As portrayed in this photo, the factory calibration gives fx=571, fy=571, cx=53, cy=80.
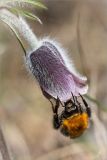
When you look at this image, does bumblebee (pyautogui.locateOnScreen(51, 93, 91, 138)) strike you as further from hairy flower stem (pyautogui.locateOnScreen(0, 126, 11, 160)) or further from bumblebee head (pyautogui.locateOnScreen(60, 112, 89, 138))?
hairy flower stem (pyautogui.locateOnScreen(0, 126, 11, 160))

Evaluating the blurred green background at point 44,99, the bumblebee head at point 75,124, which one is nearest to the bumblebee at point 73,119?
the bumblebee head at point 75,124

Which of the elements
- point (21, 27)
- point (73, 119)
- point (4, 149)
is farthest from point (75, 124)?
point (21, 27)

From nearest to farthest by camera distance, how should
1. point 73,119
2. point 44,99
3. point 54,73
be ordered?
Result: point 73,119 → point 54,73 → point 44,99

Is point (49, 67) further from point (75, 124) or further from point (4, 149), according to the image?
point (4, 149)

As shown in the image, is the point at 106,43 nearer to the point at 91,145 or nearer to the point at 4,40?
the point at 4,40

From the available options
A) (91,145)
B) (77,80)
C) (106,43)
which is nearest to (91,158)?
(91,145)

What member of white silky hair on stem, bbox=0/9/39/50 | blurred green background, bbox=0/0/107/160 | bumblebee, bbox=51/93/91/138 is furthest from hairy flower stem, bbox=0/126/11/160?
blurred green background, bbox=0/0/107/160
